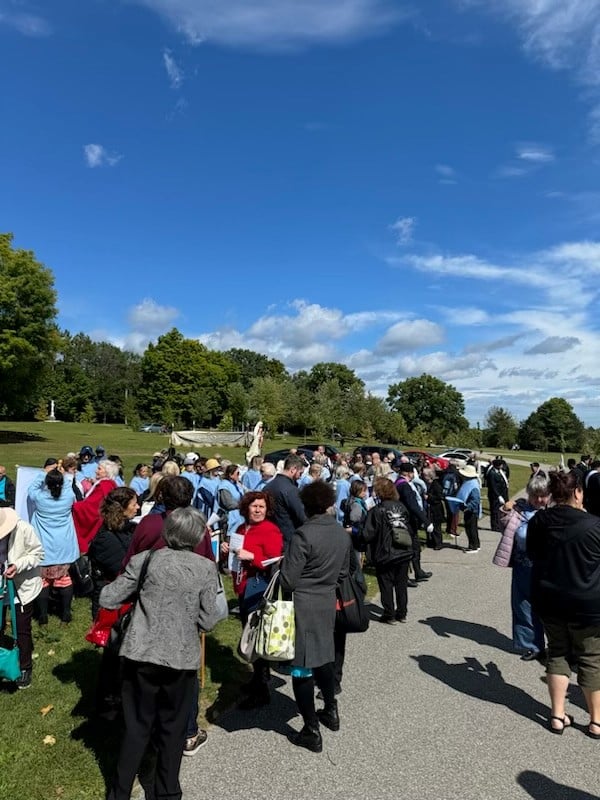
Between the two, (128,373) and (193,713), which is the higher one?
(128,373)

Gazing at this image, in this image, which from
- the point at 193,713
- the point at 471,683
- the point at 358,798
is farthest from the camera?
the point at 471,683

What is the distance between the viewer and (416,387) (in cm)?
10700

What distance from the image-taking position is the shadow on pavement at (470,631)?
6.56 m

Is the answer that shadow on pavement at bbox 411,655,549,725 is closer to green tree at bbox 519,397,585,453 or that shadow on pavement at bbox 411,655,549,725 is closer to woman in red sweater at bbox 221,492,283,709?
woman in red sweater at bbox 221,492,283,709

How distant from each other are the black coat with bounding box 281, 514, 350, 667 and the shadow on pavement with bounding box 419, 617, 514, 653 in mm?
3191

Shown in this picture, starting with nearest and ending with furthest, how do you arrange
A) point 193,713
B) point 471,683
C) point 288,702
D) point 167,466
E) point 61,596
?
point 193,713 < point 288,702 < point 471,683 < point 61,596 < point 167,466

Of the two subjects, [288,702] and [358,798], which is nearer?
[358,798]

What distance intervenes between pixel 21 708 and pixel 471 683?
12.7 ft

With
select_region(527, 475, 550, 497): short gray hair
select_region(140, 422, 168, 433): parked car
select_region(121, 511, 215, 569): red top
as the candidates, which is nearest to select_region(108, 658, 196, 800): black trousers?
select_region(121, 511, 215, 569): red top

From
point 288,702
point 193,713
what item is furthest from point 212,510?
point 193,713

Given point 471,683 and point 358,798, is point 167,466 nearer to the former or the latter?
point 471,683

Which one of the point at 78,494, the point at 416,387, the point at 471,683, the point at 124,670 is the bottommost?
the point at 471,683

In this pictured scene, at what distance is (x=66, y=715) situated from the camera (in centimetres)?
454

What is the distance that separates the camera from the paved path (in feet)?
12.1
